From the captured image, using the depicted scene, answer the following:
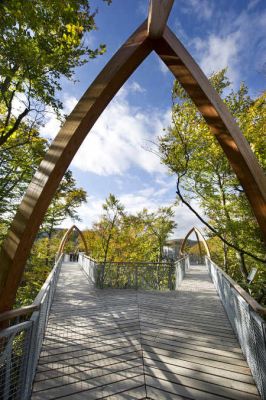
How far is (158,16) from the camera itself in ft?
11.6

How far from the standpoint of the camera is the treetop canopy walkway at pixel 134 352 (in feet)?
9.50

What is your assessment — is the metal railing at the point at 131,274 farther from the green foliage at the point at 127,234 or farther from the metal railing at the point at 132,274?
the green foliage at the point at 127,234

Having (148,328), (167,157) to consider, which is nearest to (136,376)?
(148,328)

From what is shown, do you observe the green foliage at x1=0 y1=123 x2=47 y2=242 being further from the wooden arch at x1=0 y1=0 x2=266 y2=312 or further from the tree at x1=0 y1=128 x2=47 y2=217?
the wooden arch at x1=0 y1=0 x2=266 y2=312

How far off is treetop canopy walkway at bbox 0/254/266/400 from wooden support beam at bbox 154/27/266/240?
1.76 meters

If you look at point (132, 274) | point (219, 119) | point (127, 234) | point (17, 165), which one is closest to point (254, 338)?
point (219, 119)

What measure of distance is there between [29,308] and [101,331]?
8.98 feet

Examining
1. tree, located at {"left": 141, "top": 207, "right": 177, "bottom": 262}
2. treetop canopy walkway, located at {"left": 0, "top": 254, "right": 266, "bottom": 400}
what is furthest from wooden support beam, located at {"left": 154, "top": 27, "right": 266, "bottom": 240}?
tree, located at {"left": 141, "top": 207, "right": 177, "bottom": 262}

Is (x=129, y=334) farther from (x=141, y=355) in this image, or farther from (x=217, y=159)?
(x=217, y=159)

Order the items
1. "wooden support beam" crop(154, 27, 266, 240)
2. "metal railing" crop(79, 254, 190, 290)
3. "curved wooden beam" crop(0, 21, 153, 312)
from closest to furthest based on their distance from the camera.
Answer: "curved wooden beam" crop(0, 21, 153, 312) < "wooden support beam" crop(154, 27, 266, 240) < "metal railing" crop(79, 254, 190, 290)

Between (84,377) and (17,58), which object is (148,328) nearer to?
(84,377)

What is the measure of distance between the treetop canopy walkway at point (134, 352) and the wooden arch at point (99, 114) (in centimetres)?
85

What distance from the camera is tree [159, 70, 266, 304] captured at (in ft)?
24.7

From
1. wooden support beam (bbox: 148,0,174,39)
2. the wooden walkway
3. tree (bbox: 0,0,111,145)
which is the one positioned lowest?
the wooden walkway
